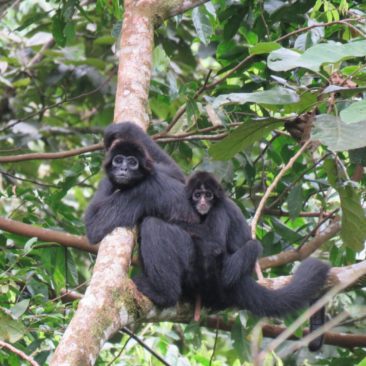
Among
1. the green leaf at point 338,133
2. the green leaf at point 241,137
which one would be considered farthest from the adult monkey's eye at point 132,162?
the green leaf at point 338,133

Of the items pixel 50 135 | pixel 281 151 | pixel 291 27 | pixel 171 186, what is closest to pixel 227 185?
pixel 281 151

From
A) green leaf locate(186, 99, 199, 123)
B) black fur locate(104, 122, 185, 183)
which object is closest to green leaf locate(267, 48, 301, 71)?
green leaf locate(186, 99, 199, 123)

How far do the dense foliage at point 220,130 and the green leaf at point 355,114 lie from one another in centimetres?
1

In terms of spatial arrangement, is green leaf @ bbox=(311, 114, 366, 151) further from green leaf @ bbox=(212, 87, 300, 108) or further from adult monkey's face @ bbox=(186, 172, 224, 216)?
adult monkey's face @ bbox=(186, 172, 224, 216)

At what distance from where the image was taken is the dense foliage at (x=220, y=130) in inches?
226

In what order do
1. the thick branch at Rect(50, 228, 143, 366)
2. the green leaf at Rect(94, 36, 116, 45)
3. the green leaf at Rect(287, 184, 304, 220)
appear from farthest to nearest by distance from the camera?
the green leaf at Rect(94, 36, 116, 45) < the green leaf at Rect(287, 184, 304, 220) < the thick branch at Rect(50, 228, 143, 366)

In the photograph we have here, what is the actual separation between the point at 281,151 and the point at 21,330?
3599mm

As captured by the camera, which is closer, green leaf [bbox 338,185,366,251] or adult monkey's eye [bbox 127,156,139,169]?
green leaf [bbox 338,185,366,251]

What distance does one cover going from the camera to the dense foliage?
226 inches

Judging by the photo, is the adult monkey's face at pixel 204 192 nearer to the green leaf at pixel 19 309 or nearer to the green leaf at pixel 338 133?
the green leaf at pixel 338 133

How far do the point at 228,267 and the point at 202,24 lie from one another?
7.83 ft

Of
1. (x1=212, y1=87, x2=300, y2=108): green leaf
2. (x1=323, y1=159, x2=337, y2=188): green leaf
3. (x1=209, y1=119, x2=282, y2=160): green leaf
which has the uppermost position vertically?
(x1=212, y1=87, x2=300, y2=108): green leaf

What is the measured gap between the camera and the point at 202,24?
7.27 meters

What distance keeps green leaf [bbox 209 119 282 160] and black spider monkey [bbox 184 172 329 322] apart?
2.13 feet
